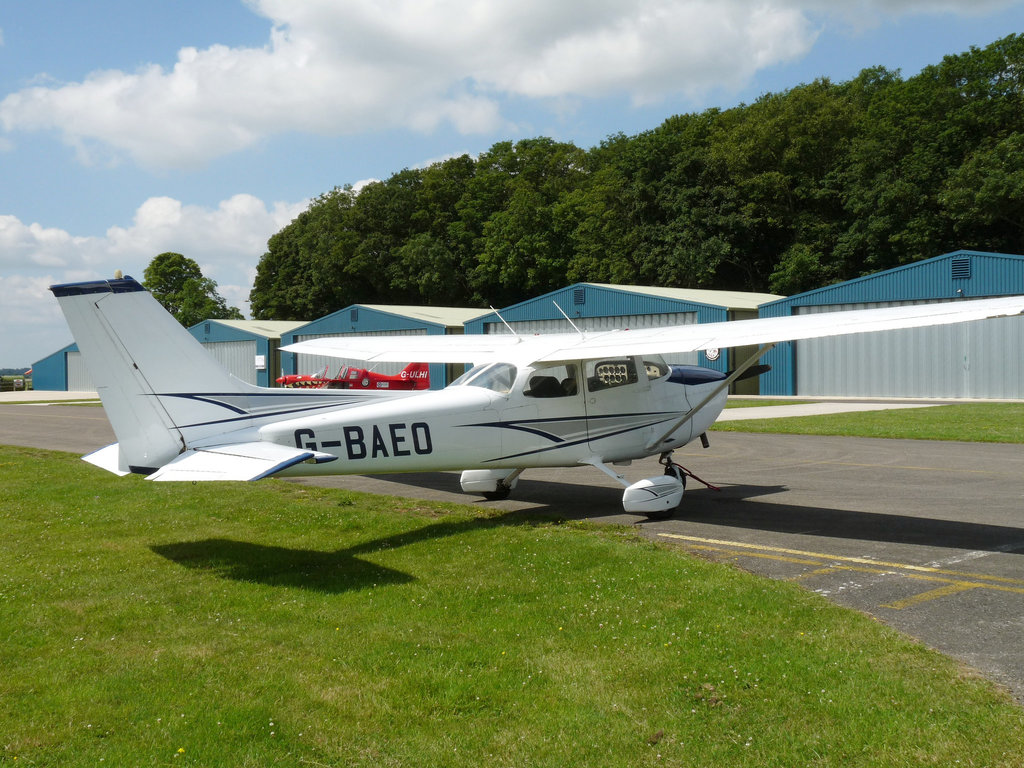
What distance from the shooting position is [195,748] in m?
4.27

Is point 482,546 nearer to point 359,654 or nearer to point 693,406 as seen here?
point 359,654

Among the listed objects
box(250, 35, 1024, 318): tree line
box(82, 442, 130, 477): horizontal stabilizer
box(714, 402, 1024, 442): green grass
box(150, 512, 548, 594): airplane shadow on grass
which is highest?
box(250, 35, 1024, 318): tree line

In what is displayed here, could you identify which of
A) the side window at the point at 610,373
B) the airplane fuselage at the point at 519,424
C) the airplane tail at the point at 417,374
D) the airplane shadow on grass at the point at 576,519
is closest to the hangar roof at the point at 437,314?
the airplane tail at the point at 417,374

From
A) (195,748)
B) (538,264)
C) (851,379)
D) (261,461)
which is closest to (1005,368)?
(851,379)

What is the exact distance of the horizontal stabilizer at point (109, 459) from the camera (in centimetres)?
836

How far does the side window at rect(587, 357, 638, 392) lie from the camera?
10.9 m

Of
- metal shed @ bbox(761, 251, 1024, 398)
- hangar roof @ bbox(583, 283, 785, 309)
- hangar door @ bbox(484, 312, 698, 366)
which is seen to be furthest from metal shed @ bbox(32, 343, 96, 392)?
metal shed @ bbox(761, 251, 1024, 398)

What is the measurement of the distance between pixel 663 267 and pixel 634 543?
5072 centimetres

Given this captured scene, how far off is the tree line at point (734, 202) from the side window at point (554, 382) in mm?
41651

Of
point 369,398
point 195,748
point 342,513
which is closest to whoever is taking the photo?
point 195,748

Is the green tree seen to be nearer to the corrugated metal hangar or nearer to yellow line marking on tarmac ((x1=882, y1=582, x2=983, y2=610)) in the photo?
the corrugated metal hangar

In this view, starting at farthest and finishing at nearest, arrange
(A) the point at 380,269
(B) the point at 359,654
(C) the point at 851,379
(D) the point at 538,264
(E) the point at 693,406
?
(A) the point at 380,269 < (D) the point at 538,264 < (C) the point at 851,379 < (E) the point at 693,406 < (B) the point at 359,654

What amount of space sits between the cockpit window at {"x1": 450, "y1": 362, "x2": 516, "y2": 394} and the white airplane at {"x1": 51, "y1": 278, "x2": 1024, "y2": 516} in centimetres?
2

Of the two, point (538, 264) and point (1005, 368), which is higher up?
point (538, 264)
